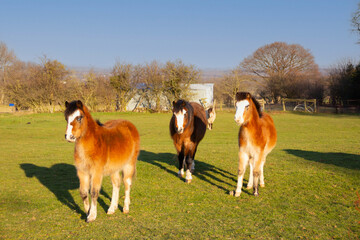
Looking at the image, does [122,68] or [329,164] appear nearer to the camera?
[329,164]

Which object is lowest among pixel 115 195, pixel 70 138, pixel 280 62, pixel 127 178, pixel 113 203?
pixel 113 203

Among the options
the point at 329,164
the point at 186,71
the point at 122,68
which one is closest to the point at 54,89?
the point at 122,68

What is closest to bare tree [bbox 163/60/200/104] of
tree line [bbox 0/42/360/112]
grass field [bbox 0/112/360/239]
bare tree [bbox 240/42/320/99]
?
tree line [bbox 0/42/360/112]

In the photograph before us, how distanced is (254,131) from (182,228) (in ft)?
9.04

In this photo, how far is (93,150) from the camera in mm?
5020

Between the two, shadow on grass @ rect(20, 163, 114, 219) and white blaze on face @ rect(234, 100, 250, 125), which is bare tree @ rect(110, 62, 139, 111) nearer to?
shadow on grass @ rect(20, 163, 114, 219)

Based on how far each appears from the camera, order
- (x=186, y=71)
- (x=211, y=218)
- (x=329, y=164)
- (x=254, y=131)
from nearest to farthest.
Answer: (x=211, y=218) < (x=254, y=131) < (x=329, y=164) < (x=186, y=71)

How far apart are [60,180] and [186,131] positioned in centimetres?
379

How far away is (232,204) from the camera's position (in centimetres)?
607

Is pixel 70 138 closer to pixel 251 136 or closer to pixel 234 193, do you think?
pixel 251 136

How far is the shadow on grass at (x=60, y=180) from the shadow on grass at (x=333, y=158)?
7.63 m

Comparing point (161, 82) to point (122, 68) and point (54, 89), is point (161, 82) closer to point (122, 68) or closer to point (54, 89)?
point (122, 68)

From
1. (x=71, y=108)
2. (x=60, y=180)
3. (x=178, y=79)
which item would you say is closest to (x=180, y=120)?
(x=71, y=108)

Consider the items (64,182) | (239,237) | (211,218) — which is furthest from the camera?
(64,182)
